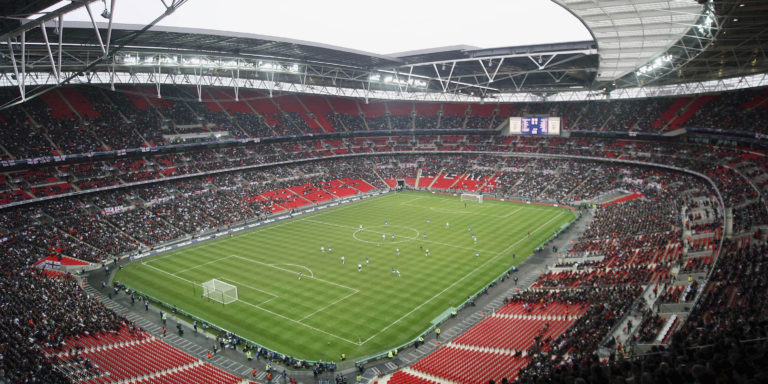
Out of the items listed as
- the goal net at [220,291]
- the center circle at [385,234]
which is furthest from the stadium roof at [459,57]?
the center circle at [385,234]

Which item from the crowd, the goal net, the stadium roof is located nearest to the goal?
the stadium roof

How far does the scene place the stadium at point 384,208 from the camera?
75.3 feet

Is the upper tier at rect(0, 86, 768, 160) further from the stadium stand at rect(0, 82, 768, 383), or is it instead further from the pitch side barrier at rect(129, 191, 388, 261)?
the pitch side barrier at rect(129, 191, 388, 261)

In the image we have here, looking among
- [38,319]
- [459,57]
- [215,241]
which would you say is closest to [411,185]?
[459,57]

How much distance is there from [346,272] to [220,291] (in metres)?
9.75

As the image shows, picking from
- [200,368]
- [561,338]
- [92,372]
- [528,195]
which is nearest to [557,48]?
[528,195]

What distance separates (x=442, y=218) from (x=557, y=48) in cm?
2260

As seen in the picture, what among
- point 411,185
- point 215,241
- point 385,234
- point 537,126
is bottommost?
point 215,241

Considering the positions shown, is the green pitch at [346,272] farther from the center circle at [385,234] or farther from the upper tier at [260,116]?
the upper tier at [260,116]

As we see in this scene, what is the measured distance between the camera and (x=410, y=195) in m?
72.3

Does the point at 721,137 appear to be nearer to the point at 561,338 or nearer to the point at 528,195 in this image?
the point at 528,195

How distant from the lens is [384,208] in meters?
62.8

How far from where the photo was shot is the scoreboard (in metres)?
69.9

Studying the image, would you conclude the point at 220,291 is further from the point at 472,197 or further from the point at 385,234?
the point at 472,197
